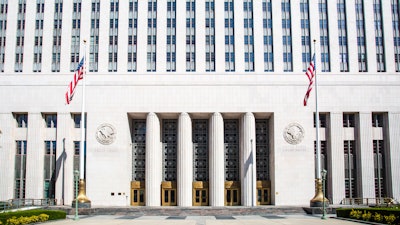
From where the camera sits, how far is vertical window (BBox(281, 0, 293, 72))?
57969mm

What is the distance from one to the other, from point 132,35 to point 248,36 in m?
14.1

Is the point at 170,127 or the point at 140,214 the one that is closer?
the point at 140,214

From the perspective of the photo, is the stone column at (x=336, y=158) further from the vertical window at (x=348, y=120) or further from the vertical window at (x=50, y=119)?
the vertical window at (x=50, y=119)

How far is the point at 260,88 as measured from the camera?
5644 cm

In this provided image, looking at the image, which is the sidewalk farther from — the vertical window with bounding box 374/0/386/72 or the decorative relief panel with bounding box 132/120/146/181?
the vertical window with bounding box 374/0/386/72

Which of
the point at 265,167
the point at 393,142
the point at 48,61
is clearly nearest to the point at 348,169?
the point at 393,142

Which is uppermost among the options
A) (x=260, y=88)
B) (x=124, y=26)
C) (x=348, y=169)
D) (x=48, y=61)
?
(x=124, y=26)

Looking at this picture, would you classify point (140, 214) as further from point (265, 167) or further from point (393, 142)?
point (393, 142)

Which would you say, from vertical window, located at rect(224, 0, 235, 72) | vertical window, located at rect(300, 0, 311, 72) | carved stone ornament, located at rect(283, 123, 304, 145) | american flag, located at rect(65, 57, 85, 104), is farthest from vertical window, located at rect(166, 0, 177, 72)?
vertical window, located at rect(300, 0, 311, 72)

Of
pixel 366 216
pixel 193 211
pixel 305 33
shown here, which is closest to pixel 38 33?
pixel 193 211

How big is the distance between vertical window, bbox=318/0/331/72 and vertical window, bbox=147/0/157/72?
2020 cm

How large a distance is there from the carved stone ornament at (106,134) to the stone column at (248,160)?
49.3 ft

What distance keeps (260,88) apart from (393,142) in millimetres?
16620

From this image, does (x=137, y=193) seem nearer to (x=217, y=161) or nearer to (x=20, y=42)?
(x=217, y=161)
